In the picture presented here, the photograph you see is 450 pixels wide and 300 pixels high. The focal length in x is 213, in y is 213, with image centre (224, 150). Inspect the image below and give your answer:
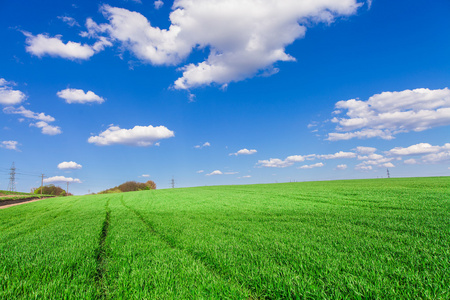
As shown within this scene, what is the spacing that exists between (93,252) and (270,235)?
4.15 m

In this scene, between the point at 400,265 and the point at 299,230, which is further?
the point at 299,230

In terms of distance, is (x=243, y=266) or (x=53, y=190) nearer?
(x=243, y=266)

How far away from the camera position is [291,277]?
3.05 meters

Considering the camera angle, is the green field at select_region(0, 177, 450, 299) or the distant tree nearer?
the green field at select_region(0, 177, 450, 299)

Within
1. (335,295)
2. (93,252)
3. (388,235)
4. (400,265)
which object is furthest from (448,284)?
(93,252)

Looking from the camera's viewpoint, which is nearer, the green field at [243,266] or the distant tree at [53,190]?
the green field at [243,266]

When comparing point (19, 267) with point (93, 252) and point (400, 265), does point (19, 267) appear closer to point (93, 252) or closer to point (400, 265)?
point (93, 252)

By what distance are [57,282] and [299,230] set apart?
534cm

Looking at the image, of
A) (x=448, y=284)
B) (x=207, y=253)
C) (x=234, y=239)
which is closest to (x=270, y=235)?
(x=234, y=239)

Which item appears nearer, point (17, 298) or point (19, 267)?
point (17, 298)

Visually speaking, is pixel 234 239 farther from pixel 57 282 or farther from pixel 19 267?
pixel 19 267

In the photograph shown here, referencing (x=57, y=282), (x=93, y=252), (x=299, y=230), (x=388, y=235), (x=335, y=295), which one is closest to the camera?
(x=335, y=295)

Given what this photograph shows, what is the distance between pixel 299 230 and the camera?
19.4 feet

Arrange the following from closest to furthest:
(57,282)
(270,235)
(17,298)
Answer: (17,298), (57,282), (270,235)
